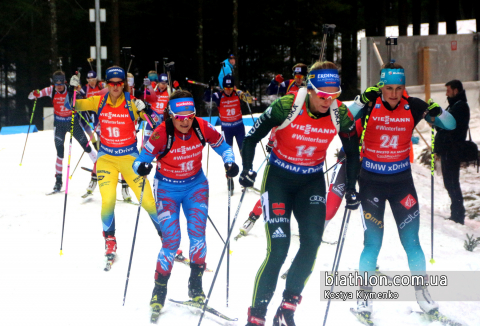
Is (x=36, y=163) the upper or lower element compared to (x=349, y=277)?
upper

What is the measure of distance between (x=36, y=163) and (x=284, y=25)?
21.6 metres

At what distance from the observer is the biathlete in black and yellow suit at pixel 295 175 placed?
399 cm

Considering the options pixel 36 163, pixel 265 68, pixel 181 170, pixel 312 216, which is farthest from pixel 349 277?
pixel 265 68

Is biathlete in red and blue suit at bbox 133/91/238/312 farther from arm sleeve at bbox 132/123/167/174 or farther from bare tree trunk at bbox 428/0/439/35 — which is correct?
bare tree trunk at bbox 428/0/439/35

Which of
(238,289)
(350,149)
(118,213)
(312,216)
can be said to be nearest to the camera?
(312,216)

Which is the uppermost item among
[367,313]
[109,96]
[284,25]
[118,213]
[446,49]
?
[284,25]

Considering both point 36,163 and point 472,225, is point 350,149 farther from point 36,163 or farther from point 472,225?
point 36,163

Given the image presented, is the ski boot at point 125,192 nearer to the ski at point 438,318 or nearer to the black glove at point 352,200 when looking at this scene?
the black glove at point 352,200

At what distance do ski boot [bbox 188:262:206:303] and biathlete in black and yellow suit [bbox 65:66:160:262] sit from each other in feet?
4.47

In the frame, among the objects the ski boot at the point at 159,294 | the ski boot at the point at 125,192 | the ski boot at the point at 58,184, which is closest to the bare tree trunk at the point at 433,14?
the ski boot at the point at 125,192

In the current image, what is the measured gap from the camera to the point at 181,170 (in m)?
4.74

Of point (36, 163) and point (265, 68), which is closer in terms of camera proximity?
point (36, 163)

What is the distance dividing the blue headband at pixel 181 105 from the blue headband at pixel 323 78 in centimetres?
119

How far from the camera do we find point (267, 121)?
13.4 ft
